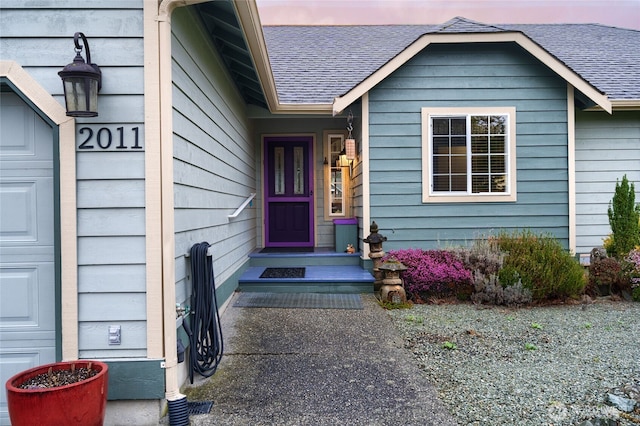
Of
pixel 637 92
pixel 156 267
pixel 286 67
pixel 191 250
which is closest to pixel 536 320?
pixel 191 250

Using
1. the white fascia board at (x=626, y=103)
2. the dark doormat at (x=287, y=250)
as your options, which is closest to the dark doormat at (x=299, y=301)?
the dark doormat at (x=287, y=250)

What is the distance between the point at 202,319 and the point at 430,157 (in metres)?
4.38

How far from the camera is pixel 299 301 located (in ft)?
17.4

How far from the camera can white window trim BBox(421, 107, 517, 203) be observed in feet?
20.6

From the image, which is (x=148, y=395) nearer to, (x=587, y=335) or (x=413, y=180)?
(x=587, y=335)

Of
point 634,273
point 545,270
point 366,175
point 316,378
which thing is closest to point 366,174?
point 366,175

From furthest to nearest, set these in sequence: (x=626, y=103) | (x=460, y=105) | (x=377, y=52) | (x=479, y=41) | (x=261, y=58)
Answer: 1. (x=377, y=52)
2. (x=626, y=103)
3. (x=460, y=105)
4. (x=479, y=41)
5. (x=261, y=58)

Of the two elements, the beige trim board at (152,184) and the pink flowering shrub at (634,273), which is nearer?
the beige trim board at (152,184)

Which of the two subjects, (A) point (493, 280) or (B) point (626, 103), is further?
(B) point (626, 103)

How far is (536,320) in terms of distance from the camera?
15.3ft

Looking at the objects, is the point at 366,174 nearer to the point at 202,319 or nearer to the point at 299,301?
the point at 299,301

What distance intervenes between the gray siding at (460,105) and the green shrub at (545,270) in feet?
2.95

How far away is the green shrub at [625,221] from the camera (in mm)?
5891

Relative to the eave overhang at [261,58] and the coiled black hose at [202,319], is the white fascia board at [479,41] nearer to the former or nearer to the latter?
the eave overhang at [261,58]
